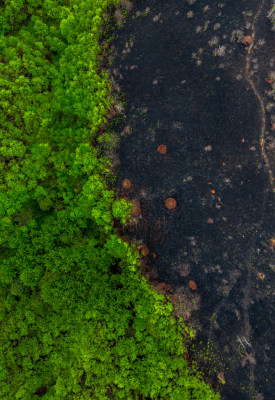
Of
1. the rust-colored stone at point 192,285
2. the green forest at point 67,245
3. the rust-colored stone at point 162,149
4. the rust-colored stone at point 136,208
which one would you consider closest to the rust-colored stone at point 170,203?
the rust-colored stone at point 136,208

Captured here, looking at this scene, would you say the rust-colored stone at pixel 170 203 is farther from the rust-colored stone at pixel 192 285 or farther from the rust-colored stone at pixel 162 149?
the rust-colored stone at pixel 192 285

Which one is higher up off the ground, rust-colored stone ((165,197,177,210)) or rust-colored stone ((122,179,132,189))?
rust-colored stone ((122,179,132,189))

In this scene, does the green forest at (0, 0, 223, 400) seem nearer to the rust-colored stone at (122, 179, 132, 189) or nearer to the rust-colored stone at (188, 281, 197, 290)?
the rust-colored stone at (122, 179, 132, 189)

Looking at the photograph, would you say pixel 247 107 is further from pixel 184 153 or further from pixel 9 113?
pixel 9 113

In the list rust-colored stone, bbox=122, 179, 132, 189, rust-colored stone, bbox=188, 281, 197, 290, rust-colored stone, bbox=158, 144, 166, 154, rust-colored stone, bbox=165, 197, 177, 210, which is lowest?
rust-colored stone, bbox=188, 281, 197, 290

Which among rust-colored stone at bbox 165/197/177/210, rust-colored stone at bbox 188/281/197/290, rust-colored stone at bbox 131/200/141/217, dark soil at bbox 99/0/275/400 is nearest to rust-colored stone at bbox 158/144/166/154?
dark soil at bbox 99/0/275/400

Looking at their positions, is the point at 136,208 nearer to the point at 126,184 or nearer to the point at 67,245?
the point at 126,184

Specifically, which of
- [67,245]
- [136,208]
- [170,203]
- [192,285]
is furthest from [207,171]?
[67,245]
